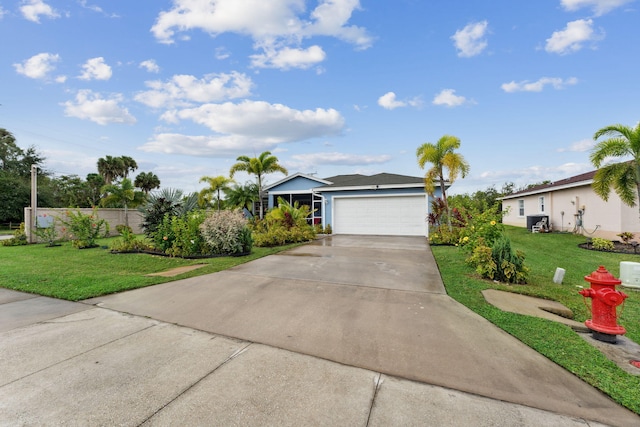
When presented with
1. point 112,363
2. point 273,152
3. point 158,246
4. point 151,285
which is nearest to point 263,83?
point 273,152

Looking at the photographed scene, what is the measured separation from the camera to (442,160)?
1261 cm

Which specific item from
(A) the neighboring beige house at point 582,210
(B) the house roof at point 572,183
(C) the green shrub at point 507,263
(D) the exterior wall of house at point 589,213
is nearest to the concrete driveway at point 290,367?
(C) the green shrub at point 507,263

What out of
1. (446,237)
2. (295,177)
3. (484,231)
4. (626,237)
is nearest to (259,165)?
(295,177)

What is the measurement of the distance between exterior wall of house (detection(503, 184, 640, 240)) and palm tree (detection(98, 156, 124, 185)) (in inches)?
1614

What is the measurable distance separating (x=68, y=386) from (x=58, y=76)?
14.0 m

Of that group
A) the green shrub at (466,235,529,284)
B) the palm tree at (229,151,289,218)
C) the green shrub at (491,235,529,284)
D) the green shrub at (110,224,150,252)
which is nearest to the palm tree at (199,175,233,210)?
the palm tree at (229,151,289,218)

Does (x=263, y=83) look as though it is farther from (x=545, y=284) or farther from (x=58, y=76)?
(x=545, y=284)

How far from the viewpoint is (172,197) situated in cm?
1017

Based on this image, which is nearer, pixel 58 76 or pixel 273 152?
pixel 58 76

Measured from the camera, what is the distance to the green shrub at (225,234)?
9.24m

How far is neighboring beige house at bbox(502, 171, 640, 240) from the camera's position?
11602mm

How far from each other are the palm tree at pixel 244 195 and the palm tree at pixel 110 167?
2442 centimetres

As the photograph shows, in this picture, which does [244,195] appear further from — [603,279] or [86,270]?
[603,279]

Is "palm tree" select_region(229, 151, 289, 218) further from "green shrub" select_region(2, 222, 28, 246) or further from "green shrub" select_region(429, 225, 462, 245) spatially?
"green shrub" select_region(429, 225, 462, 245)
